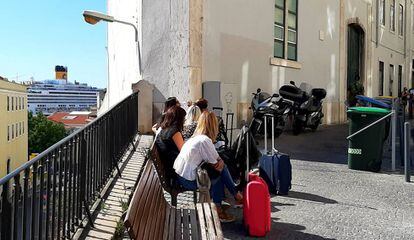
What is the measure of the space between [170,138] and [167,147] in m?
0.12

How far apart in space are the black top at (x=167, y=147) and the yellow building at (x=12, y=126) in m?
65.3

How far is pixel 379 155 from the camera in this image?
8195mm

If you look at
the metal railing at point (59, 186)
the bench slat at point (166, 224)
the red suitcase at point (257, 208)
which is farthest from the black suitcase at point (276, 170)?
the bench slat at point (166, 224)

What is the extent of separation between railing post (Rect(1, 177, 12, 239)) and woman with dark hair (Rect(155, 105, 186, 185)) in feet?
10.8

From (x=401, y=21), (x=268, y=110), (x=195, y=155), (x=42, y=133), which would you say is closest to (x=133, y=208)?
(x=195, y=155)

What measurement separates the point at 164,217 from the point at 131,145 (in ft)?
18.3

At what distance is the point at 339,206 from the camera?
5.90 meters

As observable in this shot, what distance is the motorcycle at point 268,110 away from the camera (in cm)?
1127

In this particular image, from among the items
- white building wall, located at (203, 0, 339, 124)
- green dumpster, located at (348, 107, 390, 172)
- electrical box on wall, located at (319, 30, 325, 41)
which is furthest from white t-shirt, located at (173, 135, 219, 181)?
electrical box on wall, located at (319, 30, 325, 41)

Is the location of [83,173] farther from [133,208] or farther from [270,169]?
[270,169]

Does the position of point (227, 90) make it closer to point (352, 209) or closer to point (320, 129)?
point (320, 129)

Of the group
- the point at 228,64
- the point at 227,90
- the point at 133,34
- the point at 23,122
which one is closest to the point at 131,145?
the point at 227,90

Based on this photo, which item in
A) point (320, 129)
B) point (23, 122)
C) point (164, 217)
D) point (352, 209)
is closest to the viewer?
point (164, 217)

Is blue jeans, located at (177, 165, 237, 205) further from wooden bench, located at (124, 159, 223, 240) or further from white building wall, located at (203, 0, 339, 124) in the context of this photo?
white building wall, located at (203, 0, 339, 124)
